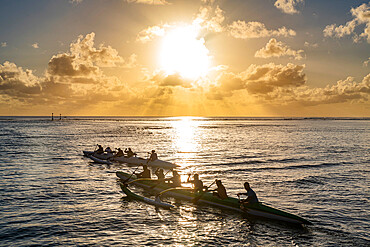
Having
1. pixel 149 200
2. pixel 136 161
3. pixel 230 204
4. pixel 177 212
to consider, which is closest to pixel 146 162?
pixel 136 161

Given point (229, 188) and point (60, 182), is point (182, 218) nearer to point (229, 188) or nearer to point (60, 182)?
point (229, 188)

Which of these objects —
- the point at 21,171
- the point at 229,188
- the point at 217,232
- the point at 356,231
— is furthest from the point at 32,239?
the point at 21,171

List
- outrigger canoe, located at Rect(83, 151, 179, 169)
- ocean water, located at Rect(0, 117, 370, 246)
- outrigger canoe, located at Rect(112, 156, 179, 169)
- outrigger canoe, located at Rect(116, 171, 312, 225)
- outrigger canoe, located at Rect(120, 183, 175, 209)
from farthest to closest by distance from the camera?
1. outrigger canoe, located at Rect(83, 151, 179, 169)
2. outrigger canoe, located at Rect(112, 156, 179, 169)
3. outrigger canoe, located at Rect(120, 183, 175, 209)
4. outrigger canoe, located at Rect(116, 171, 312, 225)
5. ocean water, located at Rect(0, 117, 370, 246)

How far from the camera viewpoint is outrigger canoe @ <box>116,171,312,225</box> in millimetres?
16422

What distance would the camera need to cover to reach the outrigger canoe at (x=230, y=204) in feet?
53.9

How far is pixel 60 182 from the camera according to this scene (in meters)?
25.9

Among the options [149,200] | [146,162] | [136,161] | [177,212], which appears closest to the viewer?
[177,212]

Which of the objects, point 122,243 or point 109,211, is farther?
point 109,211

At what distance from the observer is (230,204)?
1886 centimetres

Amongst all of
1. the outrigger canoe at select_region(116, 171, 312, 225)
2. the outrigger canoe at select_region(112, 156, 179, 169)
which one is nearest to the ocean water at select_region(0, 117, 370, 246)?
the outrigger canoe at select_region(116, 171, 312, 225)

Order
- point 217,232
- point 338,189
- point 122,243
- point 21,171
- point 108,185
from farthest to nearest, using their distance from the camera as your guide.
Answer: point 21,171 → point 108,185 → point 338,189 → point 217,232 → point 122,243

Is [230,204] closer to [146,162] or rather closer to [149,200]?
[149,200]

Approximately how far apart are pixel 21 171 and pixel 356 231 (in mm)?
31334

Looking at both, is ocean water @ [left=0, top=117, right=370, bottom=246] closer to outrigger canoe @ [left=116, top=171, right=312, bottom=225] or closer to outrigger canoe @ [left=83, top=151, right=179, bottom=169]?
outrigger canoe @ [left=116, top=171, right=312, bottom=225]
